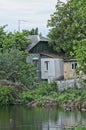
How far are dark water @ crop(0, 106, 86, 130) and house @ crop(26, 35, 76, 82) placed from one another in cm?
1990

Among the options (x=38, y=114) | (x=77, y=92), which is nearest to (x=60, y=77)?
(x=77, y=92)

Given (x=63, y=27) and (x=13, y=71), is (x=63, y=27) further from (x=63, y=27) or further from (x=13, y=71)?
(x=13, y=71)

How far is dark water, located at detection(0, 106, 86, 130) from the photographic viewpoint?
2938cm

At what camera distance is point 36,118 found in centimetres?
3384

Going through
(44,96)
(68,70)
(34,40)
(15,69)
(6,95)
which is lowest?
(44,96)

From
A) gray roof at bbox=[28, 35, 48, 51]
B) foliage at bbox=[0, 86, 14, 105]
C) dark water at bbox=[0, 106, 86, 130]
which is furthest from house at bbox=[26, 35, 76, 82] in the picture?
dark water at bbox=[0, 106, 86, 130]

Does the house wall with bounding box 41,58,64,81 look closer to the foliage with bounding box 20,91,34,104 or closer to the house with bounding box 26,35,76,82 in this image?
the house with bounding box 26,35,76,82

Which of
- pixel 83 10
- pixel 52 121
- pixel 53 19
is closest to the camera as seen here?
pixel 83 10

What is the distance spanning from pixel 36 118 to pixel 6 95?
11.2 metres

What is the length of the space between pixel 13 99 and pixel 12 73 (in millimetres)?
4437

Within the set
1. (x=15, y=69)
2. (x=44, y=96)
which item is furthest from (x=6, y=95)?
(x=15, y=69)

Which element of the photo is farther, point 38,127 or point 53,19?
point 53,19

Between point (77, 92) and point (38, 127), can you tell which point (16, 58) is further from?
point (38, 127)

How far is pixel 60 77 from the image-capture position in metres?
61.6
